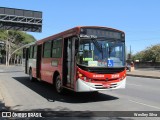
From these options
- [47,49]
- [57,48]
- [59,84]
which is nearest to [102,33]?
[57,48]

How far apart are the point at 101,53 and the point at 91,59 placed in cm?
54

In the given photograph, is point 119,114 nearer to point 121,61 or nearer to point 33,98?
point 121,61

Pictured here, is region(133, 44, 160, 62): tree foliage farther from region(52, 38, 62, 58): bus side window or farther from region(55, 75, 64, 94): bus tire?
region(55, 75, 64, 94): bus tire

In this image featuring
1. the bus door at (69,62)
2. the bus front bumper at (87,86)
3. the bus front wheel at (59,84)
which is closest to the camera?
the bus front bumper at (87,86)

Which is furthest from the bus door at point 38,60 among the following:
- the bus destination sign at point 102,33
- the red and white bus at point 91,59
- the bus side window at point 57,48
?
the bus destination sign at point 102,33

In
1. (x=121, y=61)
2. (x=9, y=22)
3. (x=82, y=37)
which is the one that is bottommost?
(x=121, y=61)

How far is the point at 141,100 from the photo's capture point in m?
12.8

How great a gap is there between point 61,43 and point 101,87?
3227 mm

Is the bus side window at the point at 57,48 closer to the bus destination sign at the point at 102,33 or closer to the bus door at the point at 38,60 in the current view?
the bus destination sign at the point at 102,33

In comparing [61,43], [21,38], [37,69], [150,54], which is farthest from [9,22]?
[21,38]

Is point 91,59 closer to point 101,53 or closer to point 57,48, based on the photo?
point 101,53

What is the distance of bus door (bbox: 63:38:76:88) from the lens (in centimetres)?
1288

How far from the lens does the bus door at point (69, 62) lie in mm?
12883

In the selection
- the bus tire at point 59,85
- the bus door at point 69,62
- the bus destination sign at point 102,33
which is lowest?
the bus tire at point 59,85
